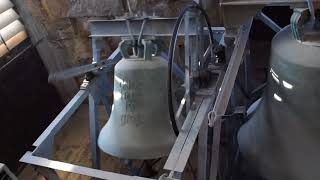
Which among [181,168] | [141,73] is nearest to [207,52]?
[141,73]

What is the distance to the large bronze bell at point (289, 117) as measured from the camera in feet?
3.06

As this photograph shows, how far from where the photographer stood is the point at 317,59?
903 millimetres

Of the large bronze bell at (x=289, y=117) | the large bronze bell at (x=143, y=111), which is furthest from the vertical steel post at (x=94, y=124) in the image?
the large bronze bell at (x=289, y=117)

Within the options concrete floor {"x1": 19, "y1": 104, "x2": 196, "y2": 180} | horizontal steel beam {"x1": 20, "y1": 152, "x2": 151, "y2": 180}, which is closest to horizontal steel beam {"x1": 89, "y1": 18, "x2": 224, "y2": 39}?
horizontal steel beam {"x1": 20, "y1": 152, "x2": 151, "y2": 180}

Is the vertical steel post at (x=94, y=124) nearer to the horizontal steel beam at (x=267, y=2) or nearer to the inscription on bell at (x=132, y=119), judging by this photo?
the inscription on bell at (x=132, y=119)

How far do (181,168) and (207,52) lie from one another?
0.57 metres

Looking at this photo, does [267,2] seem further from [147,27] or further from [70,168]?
[70,168]

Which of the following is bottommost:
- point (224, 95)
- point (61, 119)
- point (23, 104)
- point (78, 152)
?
point (78, 152)

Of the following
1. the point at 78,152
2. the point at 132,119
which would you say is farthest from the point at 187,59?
the point at 78,152

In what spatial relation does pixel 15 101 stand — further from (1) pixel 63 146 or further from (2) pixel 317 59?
(2) pixel 317 59

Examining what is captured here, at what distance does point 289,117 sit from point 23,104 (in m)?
1.52

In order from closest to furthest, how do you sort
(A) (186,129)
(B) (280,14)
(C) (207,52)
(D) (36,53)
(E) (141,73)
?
(A) (186,129), (E) (141,73), (C) (207,52), (B) (280,14), (D) (36,53)

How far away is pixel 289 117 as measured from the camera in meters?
1.02

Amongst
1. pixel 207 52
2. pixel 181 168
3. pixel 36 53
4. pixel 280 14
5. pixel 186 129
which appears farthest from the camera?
pixel 36 53
